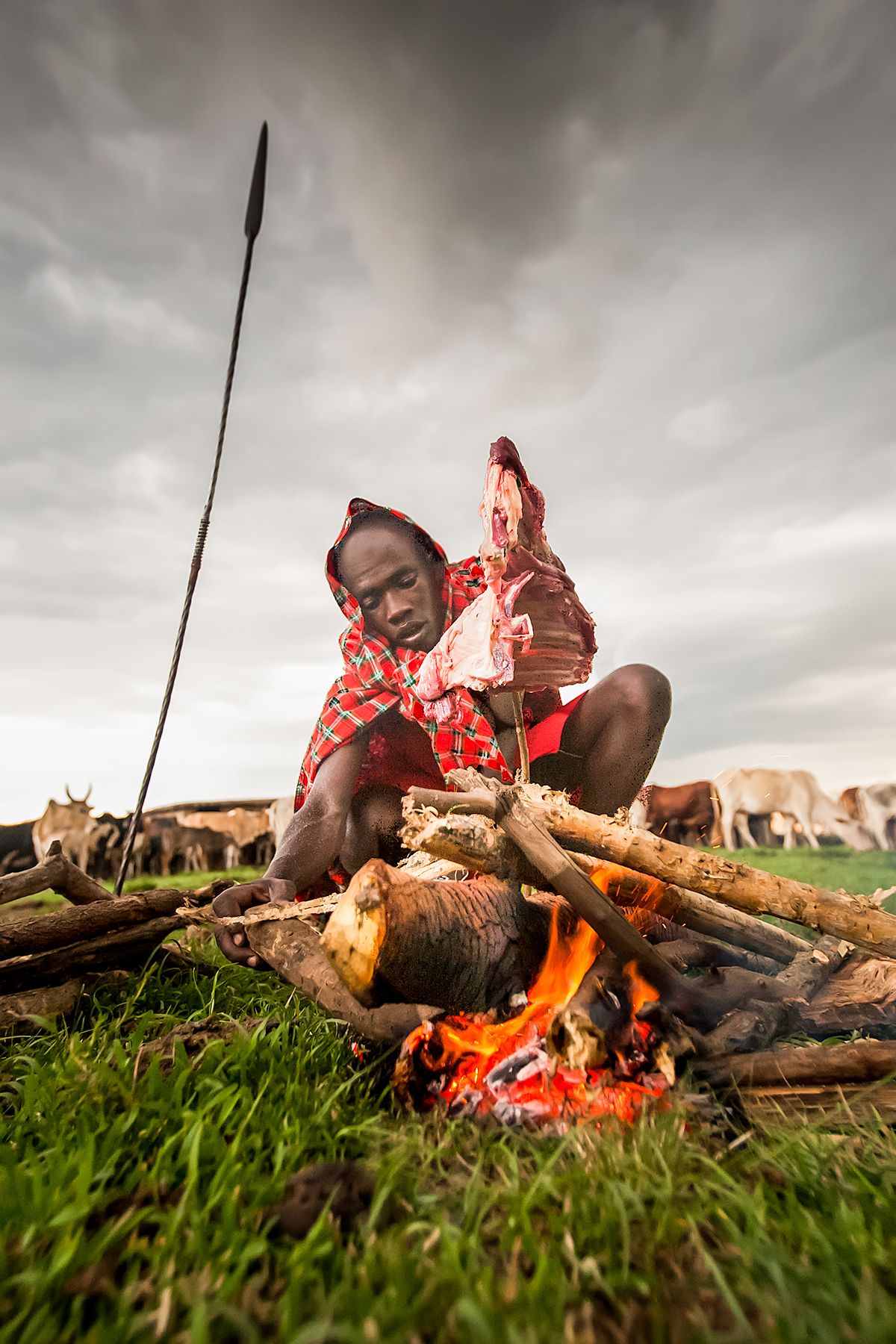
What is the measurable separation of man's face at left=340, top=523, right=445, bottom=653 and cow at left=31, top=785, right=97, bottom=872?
963cm

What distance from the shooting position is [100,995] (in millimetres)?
2867

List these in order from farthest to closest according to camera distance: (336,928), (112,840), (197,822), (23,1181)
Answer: (112,840) < (197,822) < (336,928) < (23,1181)

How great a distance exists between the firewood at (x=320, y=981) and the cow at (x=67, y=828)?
383 inches

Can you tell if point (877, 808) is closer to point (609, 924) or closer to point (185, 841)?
point (609, 924)

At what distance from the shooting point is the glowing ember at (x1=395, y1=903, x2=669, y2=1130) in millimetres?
1706

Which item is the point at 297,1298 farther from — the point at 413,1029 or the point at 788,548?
the point at 788,548

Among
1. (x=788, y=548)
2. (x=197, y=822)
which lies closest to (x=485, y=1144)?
(x=788, y=548)

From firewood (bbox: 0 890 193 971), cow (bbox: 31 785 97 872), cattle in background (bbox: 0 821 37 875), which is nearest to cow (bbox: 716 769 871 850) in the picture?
firewood (bbox: 0 890 193 971)

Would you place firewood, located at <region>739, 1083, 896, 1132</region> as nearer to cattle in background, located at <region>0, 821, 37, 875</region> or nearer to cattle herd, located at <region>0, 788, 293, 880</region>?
cattle herd, located at <region>0, 788, 293, 880</region>

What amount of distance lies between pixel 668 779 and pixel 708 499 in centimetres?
126

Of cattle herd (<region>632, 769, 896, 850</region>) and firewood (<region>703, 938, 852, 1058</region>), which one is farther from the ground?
cattle herd (<region>632, 769, 896, 850</region>)

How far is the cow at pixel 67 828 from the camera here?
10914 millimetres

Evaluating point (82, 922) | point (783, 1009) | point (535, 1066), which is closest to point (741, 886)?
point (783, 1009)

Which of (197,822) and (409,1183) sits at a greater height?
(197,822)
